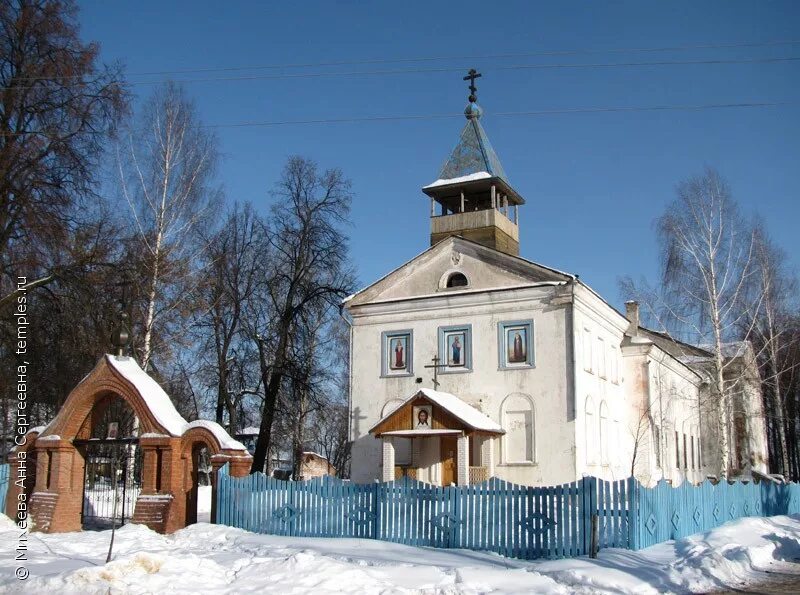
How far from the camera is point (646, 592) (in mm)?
11602

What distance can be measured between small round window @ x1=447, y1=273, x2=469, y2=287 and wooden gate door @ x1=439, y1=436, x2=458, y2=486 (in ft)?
18.1

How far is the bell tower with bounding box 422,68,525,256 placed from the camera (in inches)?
1198

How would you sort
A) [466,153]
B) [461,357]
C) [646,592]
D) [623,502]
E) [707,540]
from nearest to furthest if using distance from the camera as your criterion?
[646,592] → [623,502] → [707,540] → [461,357] → [466,153]

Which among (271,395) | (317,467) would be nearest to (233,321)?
(271,395)

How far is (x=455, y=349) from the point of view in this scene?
28.0m

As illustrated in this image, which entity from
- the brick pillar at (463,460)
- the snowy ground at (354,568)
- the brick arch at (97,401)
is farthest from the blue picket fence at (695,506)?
the brick arch at (97,401)

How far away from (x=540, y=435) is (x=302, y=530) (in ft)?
35.3

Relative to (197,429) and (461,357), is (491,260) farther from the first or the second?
(197,429)

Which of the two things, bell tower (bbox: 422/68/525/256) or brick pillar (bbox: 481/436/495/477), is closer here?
brick pillar (bbox: 481/436/495/477)

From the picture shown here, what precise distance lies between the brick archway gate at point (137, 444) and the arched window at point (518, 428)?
1028 cm

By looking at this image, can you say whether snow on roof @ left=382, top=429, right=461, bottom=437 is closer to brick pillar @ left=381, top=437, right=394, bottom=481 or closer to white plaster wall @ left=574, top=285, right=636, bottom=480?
brick pillar @ left=381, top=437, right=394, bottom=481

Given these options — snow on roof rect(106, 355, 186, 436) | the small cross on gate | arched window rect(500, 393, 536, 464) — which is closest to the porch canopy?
arched window rect(500, 393, 536, 464)

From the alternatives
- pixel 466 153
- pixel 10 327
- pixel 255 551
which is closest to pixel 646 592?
pixel 255 551

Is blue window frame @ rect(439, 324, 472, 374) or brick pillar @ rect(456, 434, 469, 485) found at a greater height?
blue window frame @ rect(439, 324, 472, 374)
